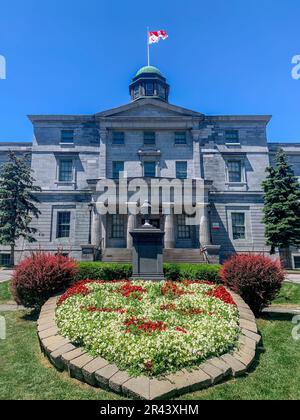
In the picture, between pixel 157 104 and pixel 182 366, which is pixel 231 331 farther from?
pixel 157 104

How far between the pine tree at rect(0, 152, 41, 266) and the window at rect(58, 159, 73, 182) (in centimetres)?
297

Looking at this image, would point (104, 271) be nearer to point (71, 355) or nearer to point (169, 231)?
point (71, 355)

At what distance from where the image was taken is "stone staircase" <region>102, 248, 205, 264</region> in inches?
787

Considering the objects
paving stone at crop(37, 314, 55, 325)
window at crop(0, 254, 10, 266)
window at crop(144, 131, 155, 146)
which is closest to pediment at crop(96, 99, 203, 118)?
window at crop(144, 131, 155, 146)

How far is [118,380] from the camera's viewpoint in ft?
13.9

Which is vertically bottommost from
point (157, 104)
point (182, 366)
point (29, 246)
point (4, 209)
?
point (182, 366)

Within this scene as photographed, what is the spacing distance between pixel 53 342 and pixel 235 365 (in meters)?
3.85

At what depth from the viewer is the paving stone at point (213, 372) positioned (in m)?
4.49

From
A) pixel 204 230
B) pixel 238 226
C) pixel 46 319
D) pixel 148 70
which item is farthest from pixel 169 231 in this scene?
pixel 148 70

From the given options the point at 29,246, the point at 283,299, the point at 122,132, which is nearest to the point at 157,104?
the point at 122,132

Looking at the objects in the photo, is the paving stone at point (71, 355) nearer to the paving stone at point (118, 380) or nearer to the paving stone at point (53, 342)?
the paving stone at point (53, 342)

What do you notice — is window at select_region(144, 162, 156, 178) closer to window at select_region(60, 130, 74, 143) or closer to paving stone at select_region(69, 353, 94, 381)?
window at select_region(60, 130, 74, 143)

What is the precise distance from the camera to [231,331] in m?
5.87
